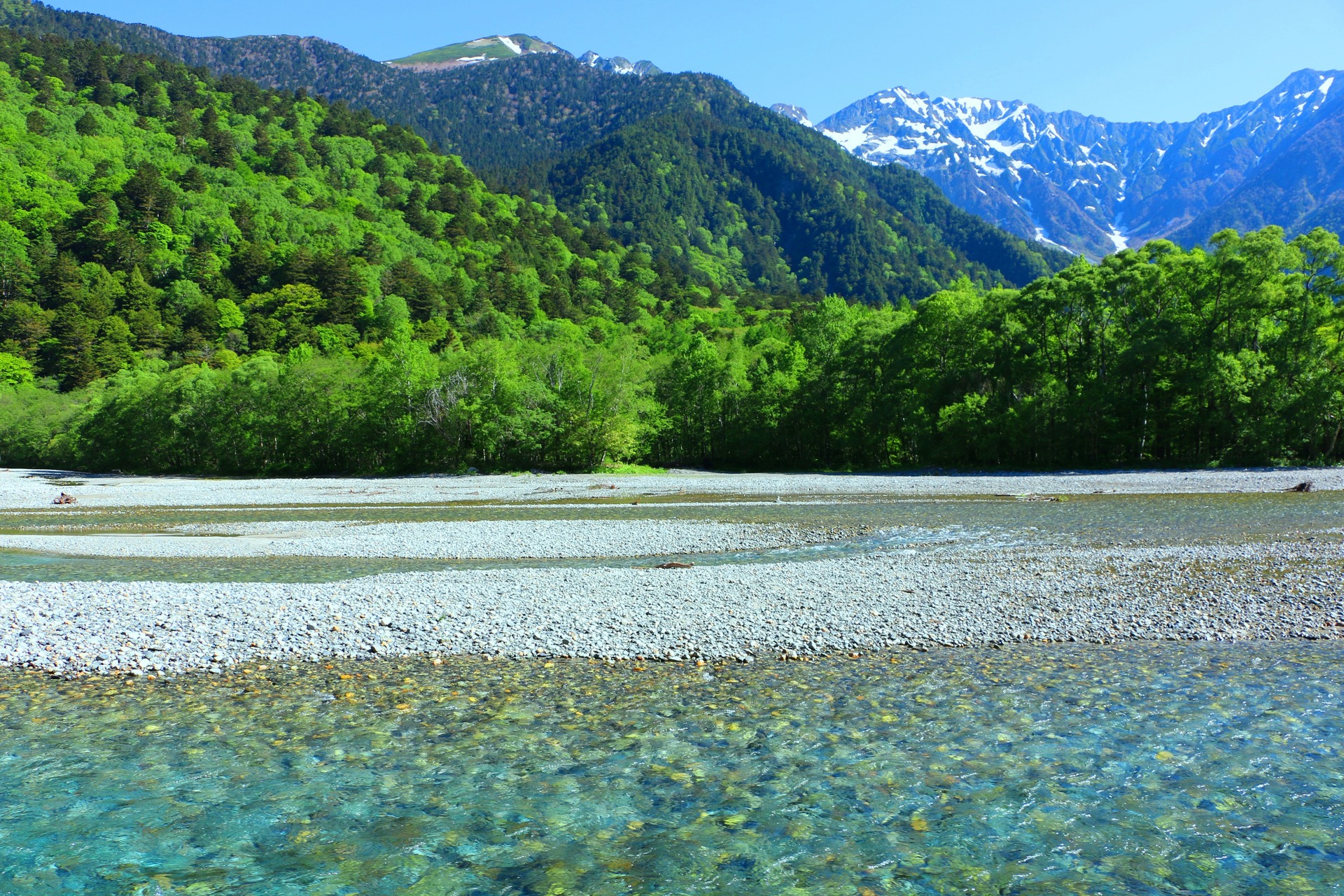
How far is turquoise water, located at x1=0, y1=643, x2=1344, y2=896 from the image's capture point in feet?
18.3

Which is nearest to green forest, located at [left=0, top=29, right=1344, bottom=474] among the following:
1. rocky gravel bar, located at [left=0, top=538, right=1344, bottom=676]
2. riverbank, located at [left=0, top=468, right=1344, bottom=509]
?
riverbank, located at [left=0, top=468, right=1344, bottom=509]

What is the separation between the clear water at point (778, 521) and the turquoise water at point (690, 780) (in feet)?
31.1

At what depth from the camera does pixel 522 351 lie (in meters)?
68.2

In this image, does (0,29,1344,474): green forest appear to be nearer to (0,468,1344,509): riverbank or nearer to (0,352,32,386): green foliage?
(0,352,32,386): green foliage

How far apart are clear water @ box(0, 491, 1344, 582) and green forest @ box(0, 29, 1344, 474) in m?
18.3

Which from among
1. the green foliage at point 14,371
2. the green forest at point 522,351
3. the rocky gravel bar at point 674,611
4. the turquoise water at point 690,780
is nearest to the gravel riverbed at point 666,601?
the rocky gravel bar at point 674,611

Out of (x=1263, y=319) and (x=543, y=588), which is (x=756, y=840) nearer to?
(x=543, y=588)

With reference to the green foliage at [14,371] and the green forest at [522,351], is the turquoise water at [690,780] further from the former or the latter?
the green foliage at [14,371]

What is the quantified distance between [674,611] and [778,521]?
1518cm

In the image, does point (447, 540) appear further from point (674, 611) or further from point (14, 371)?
point (14, 371)

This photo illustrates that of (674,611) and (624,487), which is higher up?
(674,611)

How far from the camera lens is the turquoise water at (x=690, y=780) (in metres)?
5.57

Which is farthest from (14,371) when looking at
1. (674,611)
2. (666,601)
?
(674,611)

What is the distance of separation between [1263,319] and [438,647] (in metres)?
55.5
